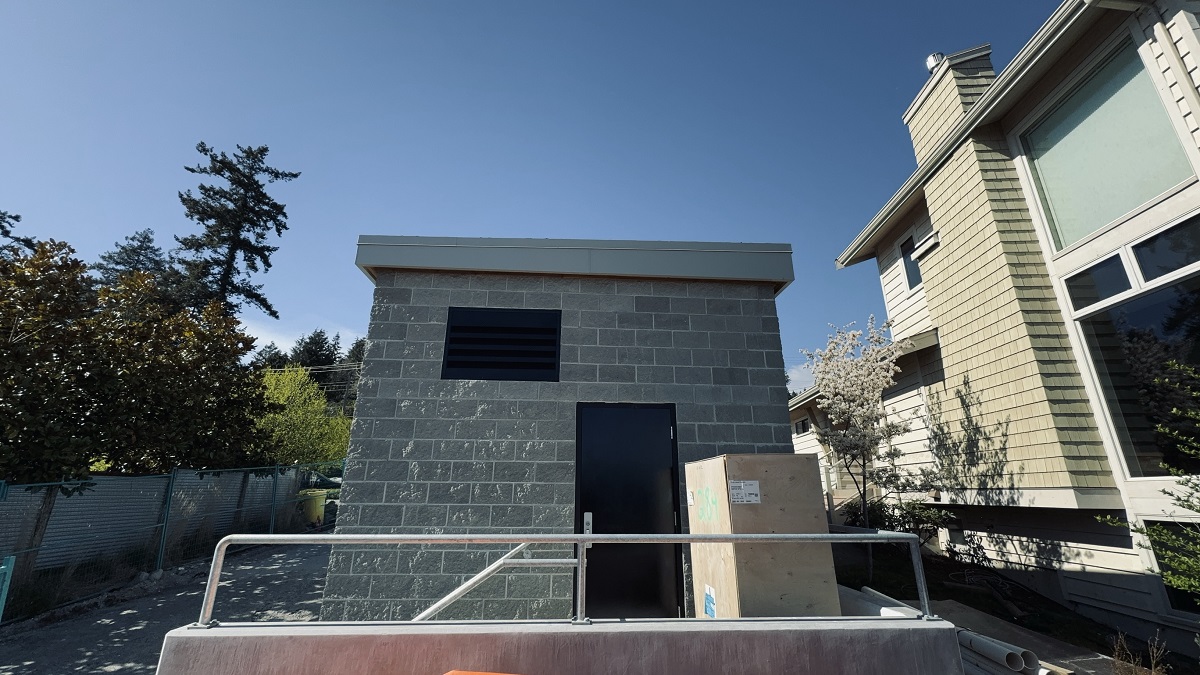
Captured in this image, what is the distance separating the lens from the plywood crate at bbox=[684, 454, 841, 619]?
11.0ft

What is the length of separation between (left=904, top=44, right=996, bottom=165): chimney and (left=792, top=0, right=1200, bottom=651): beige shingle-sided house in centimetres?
4

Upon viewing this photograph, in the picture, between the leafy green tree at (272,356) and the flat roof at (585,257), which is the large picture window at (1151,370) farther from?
the leafy green tree at (272,356)

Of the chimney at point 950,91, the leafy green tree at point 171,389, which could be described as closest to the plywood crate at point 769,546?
the chimney at point 950,91

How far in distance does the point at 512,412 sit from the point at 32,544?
825cm

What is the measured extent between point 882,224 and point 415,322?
34.9 feet

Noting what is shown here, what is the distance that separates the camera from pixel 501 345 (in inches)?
204

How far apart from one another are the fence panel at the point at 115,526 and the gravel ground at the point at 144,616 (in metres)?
0.46

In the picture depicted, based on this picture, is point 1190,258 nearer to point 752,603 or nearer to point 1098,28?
point 1098,28

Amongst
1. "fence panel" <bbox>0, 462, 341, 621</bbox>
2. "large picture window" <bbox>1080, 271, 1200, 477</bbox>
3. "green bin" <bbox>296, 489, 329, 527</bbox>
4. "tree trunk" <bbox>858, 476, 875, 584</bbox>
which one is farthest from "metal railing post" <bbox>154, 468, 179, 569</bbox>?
"large picture window" <bbox>1080, 271, 1200, 477</bbox>

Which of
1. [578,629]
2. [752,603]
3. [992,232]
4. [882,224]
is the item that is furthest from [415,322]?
[882,224]

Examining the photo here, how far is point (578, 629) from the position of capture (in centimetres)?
279

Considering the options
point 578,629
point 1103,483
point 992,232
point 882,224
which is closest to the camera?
point 578,629

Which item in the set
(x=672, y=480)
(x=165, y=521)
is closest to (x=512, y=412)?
(x=672, y=480)

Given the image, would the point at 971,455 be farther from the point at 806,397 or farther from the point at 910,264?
the point at 910,264
